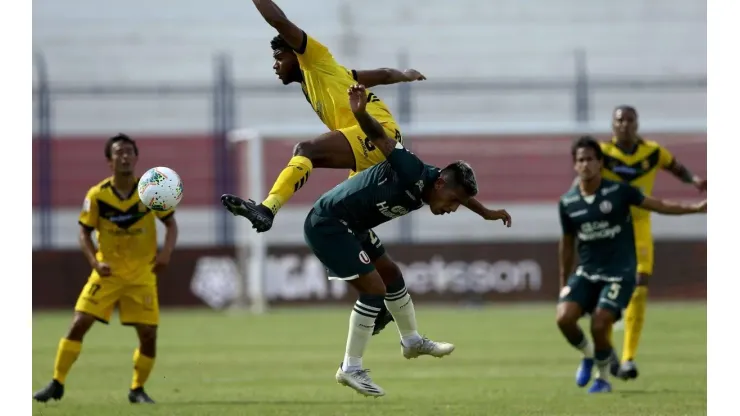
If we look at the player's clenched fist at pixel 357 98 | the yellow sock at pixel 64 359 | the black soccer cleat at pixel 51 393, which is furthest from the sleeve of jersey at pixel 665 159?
the black soccer cleat at pixel 51 393

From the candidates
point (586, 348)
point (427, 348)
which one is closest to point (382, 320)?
point (427, 348)

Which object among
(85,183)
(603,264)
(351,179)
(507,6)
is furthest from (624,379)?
(507,6)

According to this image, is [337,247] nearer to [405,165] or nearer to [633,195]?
[405,165]

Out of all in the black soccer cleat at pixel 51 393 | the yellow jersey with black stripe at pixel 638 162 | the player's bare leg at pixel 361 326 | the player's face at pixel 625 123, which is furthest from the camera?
the yellow jersey with black stripe at pixel 638 162

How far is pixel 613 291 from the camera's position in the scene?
38.2 feet

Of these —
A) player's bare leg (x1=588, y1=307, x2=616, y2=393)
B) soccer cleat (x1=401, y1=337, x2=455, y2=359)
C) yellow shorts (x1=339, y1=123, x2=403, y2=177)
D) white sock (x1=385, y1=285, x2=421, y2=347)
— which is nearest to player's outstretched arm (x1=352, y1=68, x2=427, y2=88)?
yellow shorts (x1=339, y1=123, x2=403, y2=177)

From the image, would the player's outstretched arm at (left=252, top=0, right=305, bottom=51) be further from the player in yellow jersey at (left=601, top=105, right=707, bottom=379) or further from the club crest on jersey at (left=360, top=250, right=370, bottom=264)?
the player in yellow jersey at (left=601, top=105, right=707, bottom=379)

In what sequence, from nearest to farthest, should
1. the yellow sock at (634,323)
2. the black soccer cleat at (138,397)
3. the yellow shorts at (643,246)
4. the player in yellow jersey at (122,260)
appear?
the black soccer cleat at (138,397), the player in yellow jersey at (122,260), the yellow sock at (634,323), the yellow shorts at (643,246)

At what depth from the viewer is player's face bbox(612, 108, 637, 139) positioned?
1304 cm

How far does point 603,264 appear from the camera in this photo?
38.8 ft

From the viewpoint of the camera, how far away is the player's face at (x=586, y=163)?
11719 mm

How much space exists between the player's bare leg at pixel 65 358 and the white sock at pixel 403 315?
2.93 m

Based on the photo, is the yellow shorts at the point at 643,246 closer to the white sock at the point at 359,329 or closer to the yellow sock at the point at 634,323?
the yellow sock at the point at 634,323
